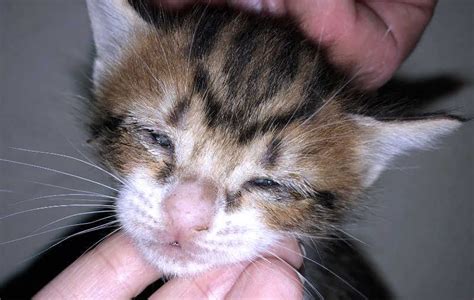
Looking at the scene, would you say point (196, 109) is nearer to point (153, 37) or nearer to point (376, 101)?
point (153, 37)

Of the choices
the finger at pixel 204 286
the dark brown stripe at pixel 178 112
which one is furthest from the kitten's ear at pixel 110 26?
the finger at pixel 204 286

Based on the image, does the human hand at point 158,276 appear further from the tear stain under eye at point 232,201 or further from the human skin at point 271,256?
the tear stain under eye at point 232,201

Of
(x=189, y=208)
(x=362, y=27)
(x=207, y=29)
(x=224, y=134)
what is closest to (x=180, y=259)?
(x=189, y=208)

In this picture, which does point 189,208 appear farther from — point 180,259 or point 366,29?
point 366,29

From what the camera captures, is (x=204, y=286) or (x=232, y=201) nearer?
(x=232, y=201)

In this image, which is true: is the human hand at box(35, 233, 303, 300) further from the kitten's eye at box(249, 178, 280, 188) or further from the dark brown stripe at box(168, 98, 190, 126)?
the dark brown stripe at box(168, 98, 190, 126)

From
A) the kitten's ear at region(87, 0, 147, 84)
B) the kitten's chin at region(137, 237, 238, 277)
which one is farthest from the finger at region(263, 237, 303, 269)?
the kitten's ear at region(87, 0, 147, 84)

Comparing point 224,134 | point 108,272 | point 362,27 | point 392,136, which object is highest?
point 362,27
